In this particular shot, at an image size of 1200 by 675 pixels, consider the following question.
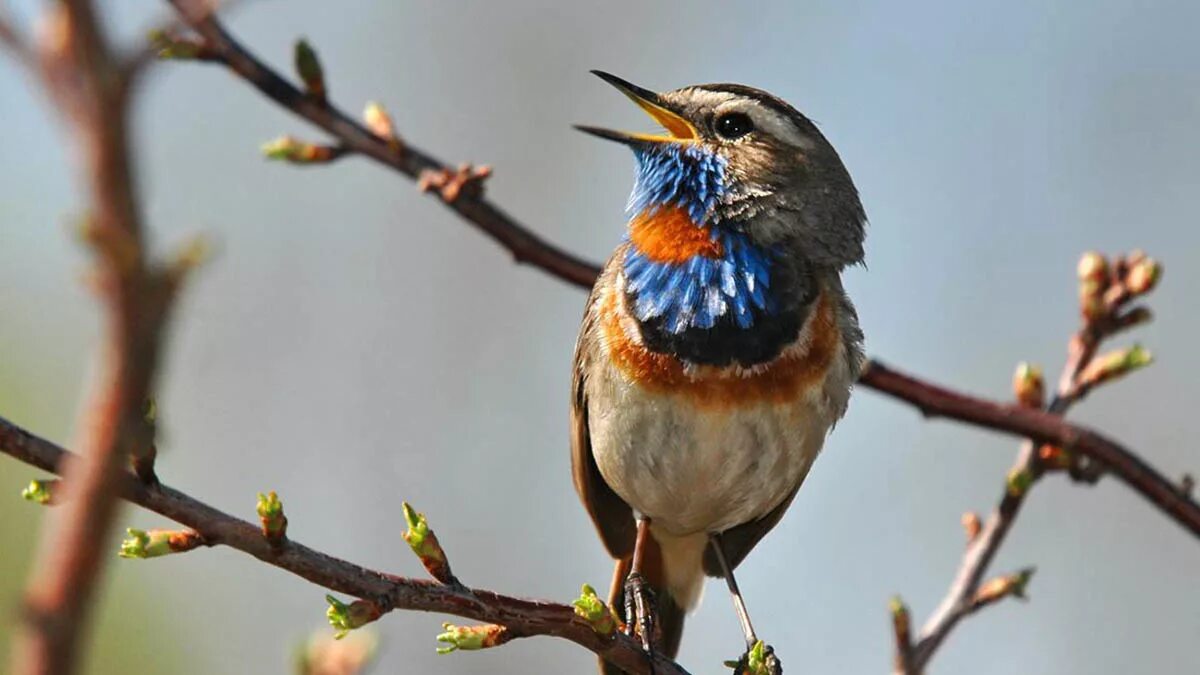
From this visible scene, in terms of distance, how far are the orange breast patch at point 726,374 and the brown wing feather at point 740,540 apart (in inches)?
30.4

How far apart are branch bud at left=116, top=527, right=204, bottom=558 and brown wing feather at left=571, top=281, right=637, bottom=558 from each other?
2044 mm

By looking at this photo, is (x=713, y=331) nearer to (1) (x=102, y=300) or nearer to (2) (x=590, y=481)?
(2) (x=590, y=481)

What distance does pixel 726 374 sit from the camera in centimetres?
412

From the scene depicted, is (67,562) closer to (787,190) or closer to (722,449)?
(722,449)

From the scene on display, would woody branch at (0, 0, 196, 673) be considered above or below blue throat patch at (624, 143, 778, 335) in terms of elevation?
below

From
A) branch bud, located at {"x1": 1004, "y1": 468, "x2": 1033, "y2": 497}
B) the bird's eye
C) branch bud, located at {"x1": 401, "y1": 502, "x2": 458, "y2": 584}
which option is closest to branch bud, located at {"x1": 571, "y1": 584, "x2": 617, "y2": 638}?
branch bud, located at {"x1": 401, "y1": 502, "x2": 458, "y2": 584}

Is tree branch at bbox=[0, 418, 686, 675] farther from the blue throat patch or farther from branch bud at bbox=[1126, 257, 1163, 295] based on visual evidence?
branch bud at bbox=[1126, 257, 1163, 295]

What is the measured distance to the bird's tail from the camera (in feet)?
16.1

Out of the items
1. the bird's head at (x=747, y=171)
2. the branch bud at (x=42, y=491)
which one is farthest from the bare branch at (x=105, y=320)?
the bird's head at (x=747, y=171)

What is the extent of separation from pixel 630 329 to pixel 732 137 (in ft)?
2.64

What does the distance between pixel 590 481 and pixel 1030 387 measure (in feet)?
4.59

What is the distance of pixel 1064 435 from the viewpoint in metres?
3.72

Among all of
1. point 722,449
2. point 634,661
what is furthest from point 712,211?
point 634,661

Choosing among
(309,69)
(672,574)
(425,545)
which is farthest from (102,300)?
(672,574)
